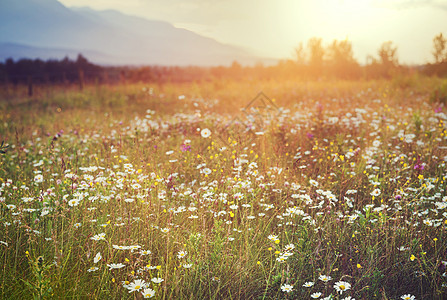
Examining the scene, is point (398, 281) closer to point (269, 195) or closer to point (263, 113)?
point (269, 195)

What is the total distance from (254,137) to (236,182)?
2.15 m

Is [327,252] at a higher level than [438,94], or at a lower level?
lower

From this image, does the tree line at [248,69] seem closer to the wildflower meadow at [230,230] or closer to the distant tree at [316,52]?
the distant tree at [316,52]

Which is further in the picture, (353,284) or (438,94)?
(438,94)

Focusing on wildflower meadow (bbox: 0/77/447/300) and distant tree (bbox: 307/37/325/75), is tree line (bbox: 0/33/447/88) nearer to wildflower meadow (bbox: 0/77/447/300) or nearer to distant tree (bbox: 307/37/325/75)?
distant tree (bbox: 307/37/325/75)

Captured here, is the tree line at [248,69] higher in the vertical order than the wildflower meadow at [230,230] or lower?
higher

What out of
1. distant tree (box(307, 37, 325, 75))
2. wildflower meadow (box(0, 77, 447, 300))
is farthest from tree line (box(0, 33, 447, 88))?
wildflower meadow (box(0, 77, 447, 300))

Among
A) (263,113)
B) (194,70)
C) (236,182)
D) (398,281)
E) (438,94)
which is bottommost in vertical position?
(398,281)

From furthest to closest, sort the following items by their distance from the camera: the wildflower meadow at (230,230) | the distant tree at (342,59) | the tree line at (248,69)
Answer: the distant tree at (342,59), the tree line at (248,69), the wildflower meadow at (230,230)

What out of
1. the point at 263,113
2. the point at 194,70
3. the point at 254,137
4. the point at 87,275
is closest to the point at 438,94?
the point at 263,113

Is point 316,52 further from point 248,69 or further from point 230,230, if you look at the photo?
point 230,230

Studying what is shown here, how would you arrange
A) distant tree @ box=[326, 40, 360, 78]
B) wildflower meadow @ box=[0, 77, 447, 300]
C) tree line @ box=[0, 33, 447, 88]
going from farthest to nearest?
distant tree @ box=[326, 40, 360, 78] → tree line @ box=[0, 33, 447, 88] → wildflower meadow @ box=[0, 77, 447, 300]

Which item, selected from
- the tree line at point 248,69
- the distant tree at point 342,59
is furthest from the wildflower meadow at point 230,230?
the distant tree at point 342,59

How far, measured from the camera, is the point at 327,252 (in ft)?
8.65
